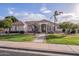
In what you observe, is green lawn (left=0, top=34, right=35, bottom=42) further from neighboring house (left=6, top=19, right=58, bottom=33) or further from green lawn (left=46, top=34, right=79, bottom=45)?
green lawn (left=46, top=34, right=79, bottom=45)

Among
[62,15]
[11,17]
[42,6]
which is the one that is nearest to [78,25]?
[62,15]

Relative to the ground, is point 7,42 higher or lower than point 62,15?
lower

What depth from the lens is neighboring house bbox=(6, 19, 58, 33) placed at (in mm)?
7336

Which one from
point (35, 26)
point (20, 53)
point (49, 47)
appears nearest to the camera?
point (20, 53)

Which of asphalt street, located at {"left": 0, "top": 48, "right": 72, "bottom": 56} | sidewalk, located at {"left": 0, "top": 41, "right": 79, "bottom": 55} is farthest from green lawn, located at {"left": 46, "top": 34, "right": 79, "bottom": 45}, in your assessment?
asphalt street, located at {"left": 0, "top": 48, "right": 72, "bottom": 56}

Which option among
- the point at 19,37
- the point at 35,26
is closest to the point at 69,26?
the point at 35,26

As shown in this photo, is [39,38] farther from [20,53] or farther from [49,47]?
[20,53]

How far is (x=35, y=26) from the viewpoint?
742 cm

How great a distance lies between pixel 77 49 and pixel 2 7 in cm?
190

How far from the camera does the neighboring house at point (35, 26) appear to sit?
24.1 feet

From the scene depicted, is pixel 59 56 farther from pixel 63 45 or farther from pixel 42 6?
pixel 42 6

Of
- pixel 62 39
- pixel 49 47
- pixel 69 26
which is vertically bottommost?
pixel 49 47

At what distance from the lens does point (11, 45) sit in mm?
7551

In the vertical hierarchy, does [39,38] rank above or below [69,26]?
below
